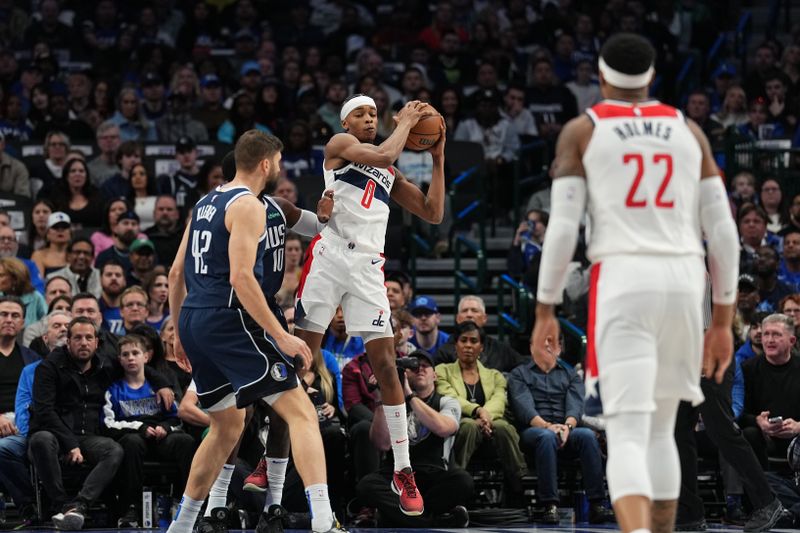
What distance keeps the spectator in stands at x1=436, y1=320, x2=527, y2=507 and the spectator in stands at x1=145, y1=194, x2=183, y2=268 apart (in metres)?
3.51

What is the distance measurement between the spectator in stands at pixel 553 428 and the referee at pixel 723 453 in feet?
3.50

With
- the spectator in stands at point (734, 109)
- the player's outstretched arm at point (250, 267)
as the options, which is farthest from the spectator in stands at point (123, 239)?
the spectator in stands at point (734, 109)

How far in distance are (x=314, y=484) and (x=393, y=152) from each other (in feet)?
7.00

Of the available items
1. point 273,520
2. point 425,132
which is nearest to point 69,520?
point 273,520

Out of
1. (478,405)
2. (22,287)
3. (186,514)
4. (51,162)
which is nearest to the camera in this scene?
(186,514)

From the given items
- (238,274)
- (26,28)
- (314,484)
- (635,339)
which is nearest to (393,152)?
(238,274)

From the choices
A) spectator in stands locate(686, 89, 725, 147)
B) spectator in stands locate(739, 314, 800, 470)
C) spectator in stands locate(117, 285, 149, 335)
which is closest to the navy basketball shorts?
spectator in stands locate(117, 285, 149, 335)

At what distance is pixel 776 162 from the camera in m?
16.0

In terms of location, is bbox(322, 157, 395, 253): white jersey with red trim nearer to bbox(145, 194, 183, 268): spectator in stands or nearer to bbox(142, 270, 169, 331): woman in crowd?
bbox(142, 270, 169, 331): woman in crowd

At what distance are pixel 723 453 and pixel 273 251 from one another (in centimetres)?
398

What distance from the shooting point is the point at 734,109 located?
17.2 meters

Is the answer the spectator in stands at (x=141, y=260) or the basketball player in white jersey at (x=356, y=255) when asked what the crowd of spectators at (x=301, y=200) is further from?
the basketball player in white jersey at (x=356, y=255)

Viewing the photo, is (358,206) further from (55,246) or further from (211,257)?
(55,246)

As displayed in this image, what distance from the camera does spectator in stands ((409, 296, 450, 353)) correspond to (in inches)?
480
